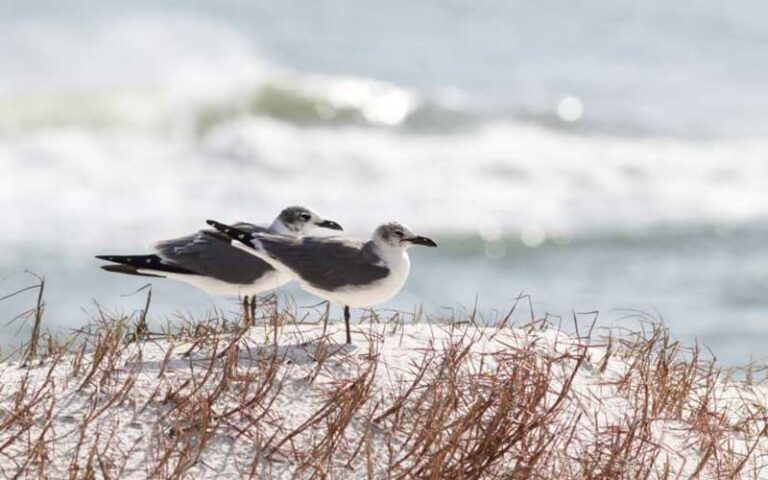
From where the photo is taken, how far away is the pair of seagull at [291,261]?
6.59 m

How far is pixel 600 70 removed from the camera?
93.9 ft

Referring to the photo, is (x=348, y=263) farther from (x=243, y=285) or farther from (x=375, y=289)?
(x=243, y=285)

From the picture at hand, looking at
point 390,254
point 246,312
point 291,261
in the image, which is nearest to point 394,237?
point 390,254

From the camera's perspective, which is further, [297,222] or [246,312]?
[297,222]

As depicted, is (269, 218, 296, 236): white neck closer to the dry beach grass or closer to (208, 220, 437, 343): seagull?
(208, 220, 437, 343): seagull

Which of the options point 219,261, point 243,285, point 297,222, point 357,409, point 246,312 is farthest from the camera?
point 297,222

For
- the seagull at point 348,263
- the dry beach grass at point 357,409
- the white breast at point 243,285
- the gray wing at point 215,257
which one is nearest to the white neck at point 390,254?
the seagull at point 348,263

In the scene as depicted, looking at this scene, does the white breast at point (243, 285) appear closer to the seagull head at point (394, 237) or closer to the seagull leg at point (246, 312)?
the seagull leg at point (246, 312)

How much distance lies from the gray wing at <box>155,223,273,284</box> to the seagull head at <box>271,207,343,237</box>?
105mm

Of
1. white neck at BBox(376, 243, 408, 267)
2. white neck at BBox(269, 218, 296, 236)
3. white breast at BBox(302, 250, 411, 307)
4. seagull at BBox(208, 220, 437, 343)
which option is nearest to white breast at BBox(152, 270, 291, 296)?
white neck at BBox(269, 218, 296, 236)

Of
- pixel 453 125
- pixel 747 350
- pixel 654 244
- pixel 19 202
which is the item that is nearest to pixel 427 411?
pixel 747 350

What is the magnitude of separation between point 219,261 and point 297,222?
406 mm

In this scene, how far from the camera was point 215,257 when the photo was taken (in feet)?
23.9

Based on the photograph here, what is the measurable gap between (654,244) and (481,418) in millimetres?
13277
